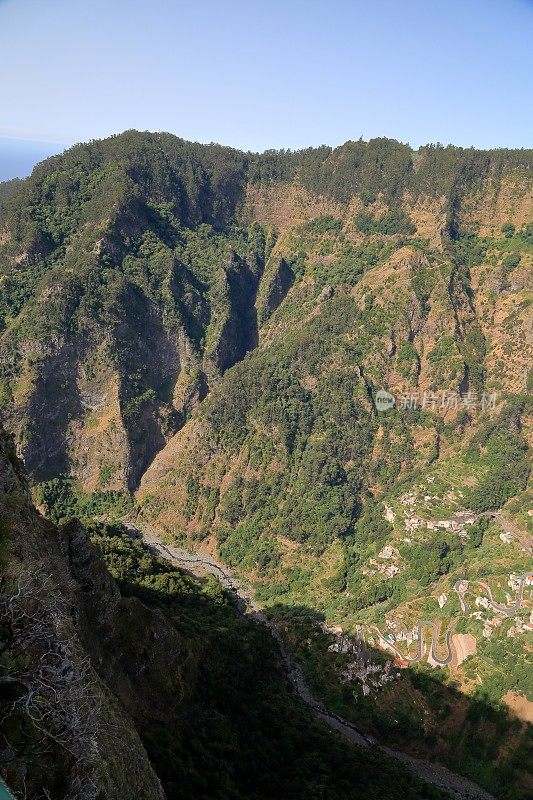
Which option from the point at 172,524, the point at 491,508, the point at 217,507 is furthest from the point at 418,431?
the point at 172,524

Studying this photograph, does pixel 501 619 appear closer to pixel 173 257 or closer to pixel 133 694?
pixel 133 694

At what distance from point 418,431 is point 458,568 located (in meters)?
24.3

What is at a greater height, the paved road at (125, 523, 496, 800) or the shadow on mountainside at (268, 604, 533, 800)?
the shadow on mountainside at (268, 604, 533, 800)

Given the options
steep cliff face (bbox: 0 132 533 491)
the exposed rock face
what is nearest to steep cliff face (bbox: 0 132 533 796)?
steep cliff face (bbox: 0 132 533 491)

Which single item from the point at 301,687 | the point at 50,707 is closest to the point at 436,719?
the point at 301,687

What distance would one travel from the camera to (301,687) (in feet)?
179

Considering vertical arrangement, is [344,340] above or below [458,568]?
above

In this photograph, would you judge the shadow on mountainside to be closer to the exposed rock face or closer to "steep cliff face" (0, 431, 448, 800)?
"steep cliff face" (0, 431, 448, 800)

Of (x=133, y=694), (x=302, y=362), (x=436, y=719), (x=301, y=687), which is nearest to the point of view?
(x=133, y=694)

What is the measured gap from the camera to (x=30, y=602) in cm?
1712

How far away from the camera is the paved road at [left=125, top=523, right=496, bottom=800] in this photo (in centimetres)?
4466

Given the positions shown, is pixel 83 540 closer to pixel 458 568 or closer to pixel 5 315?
pixel 458 568

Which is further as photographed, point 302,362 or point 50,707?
point 302,362

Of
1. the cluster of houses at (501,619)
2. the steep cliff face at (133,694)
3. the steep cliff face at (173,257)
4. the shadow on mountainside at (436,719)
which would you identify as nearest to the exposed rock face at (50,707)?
the steep cliff face at (133,694)
